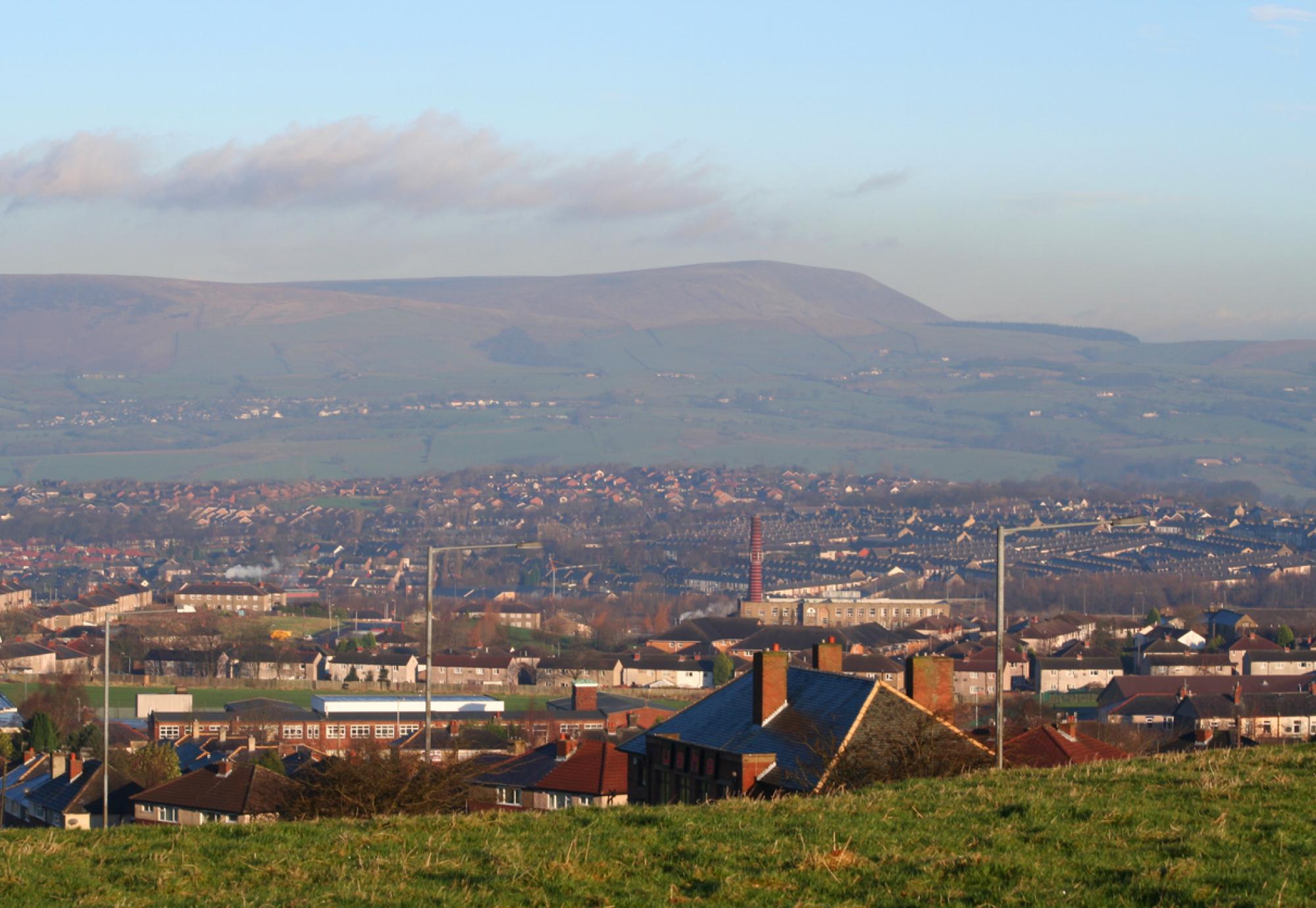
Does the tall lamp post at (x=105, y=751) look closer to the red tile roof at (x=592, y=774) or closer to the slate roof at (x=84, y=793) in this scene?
the slate roof at (x=84, y=793)

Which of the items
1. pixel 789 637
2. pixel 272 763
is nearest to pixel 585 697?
pixel 272 763

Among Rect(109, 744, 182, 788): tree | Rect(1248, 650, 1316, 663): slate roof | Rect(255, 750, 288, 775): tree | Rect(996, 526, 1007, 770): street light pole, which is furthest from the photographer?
Rect(1248, 650, 1316, 663): slate roof

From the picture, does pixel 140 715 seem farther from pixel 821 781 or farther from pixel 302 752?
pixel 821 781

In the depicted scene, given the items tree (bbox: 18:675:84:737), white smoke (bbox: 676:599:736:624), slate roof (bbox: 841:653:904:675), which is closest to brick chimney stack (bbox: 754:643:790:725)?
tree (bbox: 18:675:84:737)

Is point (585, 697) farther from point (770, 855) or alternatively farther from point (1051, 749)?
point (770, 855)

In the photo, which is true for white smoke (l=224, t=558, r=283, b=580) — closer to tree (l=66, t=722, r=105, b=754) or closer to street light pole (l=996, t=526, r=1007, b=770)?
tree (l=66, t=722, r=105, b=754)

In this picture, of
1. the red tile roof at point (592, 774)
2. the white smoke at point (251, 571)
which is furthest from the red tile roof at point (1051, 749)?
the white smoke at point (251, 571)
